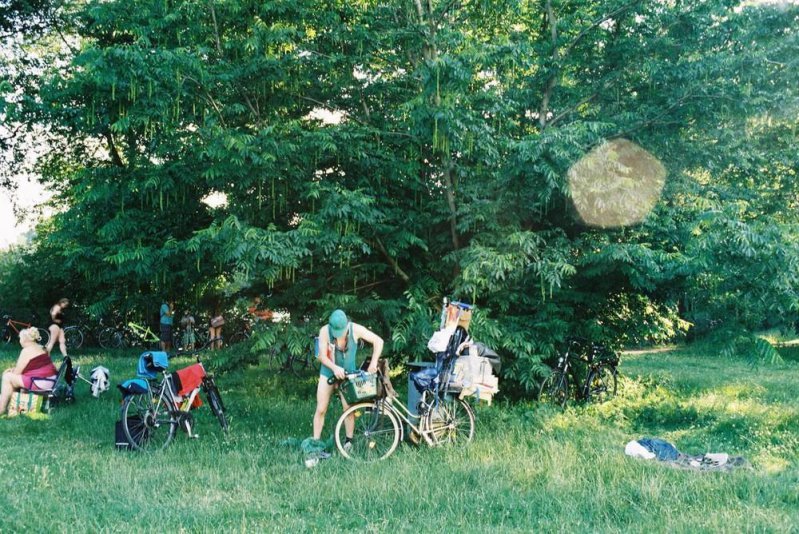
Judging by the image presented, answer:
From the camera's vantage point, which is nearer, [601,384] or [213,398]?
[213,398]

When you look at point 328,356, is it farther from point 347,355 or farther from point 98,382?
point 98,382

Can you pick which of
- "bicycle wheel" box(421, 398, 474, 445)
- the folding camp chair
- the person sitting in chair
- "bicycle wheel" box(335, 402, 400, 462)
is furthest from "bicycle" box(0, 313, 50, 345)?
"bicycle wheel" box(421, 398, 474, 445)

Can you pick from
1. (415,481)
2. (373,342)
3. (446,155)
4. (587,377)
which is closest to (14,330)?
(446,155)

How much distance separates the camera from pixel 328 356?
7.74m

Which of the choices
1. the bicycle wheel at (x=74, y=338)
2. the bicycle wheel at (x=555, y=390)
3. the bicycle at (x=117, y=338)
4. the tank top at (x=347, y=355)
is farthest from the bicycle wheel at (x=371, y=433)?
the bicycle wheel at (x=74, y=338)

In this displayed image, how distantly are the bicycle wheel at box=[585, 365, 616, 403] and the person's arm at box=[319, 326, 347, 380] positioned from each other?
6297 millimetres

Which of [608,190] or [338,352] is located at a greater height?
[608,190]

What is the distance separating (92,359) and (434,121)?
1468cm

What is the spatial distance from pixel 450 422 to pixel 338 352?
1668mm

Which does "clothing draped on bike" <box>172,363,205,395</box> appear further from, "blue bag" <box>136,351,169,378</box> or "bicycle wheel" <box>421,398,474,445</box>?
"bicycle wheel" <box>421,398,474,445</box>

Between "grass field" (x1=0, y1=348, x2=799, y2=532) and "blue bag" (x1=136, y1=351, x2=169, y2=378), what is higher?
"blue bag" (x1=136, y1=351, x2=169, y2=378)

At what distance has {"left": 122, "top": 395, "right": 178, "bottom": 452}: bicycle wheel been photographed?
803 cm

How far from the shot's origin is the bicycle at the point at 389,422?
752cm

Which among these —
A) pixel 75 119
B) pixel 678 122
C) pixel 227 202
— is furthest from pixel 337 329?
pixel 678 122
